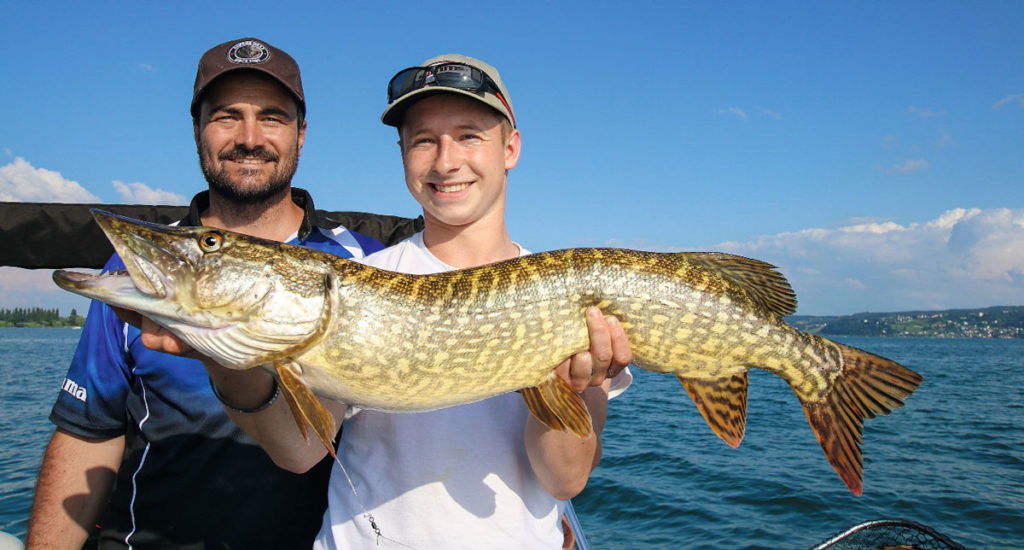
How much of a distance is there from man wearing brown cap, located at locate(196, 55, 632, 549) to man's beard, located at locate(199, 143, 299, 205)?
0.88 m

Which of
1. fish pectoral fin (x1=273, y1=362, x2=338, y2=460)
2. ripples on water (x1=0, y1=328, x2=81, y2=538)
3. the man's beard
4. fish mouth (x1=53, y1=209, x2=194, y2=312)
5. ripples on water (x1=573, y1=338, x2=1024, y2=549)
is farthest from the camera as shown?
ripples on water (x1=0, y1=328, x2=81, y2=538)

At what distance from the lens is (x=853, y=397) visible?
8.79 ft

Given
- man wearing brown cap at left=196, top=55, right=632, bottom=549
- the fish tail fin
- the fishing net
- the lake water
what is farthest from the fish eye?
the lake water

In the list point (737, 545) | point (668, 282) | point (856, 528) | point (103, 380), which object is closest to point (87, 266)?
point (103, 380)

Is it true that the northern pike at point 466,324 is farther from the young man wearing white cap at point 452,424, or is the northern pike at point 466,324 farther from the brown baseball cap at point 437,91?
the brown baseball cap at point 437,91

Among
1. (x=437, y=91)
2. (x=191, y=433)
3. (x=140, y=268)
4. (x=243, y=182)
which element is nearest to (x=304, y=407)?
(x=140, y=268)

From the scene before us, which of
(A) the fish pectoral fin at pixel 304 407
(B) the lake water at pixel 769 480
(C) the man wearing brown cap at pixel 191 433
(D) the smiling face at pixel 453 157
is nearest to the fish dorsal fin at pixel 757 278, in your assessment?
(D) the smiling face at pixel 453 157

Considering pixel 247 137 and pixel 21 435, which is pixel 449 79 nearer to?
pixel 247 137

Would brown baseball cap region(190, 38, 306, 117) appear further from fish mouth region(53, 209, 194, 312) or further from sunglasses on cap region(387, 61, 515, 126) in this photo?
fish mouth region(53, 209, 194, 312)

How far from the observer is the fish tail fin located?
8.66 ft

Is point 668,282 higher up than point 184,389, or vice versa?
point 668,282

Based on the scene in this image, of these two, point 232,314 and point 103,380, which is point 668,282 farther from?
point 103,380

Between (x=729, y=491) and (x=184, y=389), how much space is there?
31.3ft

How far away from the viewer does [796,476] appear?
36.4 feet
